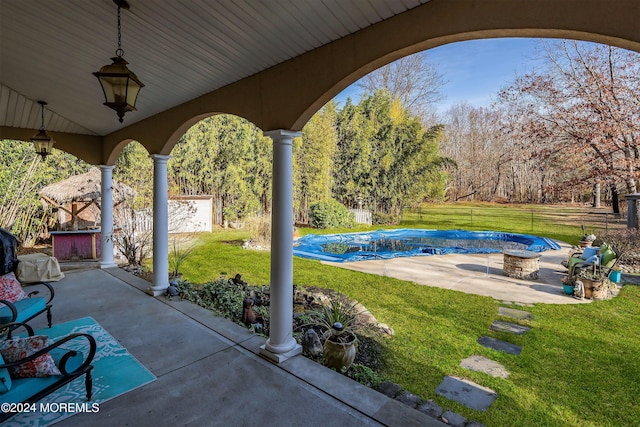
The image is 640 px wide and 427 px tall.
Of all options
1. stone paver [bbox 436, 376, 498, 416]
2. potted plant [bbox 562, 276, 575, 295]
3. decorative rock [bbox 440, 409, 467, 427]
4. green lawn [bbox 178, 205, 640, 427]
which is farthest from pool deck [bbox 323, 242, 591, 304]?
decorative rock [bbox 440, 409, 467, 427]

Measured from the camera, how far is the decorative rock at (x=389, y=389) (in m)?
2.99

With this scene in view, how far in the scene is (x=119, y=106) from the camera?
2.72 metres

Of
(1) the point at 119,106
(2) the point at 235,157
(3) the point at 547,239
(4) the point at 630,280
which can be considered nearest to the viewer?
(1) the point at 119,106

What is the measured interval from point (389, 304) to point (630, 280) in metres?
5.75

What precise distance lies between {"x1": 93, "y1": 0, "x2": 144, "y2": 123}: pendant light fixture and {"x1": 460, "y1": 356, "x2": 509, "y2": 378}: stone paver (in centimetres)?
437

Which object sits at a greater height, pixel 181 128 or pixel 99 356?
pixel 181 128

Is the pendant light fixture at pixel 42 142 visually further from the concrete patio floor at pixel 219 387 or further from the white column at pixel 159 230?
the concrete patio floor at pixel 219 387

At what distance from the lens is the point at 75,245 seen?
790 centimetres

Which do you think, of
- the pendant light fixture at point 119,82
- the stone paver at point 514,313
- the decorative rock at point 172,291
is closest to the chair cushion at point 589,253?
the stone paver at point 514,313

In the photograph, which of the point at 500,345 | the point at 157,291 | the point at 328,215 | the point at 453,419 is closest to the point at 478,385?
the point at 453,419

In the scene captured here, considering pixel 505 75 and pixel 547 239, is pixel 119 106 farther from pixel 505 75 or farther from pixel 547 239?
pixel 505 75

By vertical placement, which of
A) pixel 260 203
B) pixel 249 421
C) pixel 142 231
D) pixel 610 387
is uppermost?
pixel 260 203

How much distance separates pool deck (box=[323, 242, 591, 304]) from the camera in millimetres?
6504

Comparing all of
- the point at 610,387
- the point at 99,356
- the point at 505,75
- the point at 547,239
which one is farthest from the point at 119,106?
the point at 505,75
